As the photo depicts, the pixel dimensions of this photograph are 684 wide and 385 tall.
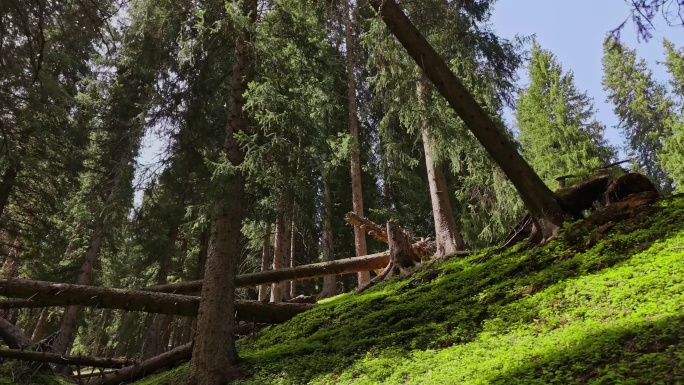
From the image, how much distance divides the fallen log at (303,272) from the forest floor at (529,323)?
129 inches

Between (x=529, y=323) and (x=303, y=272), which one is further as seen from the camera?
(x=303, y=272)

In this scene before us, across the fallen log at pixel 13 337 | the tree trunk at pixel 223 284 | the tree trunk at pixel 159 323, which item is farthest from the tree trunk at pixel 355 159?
the fallen log at pixel 13 337

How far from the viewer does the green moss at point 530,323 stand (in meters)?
3.60

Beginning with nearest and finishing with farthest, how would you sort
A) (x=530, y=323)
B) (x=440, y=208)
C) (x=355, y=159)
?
(x=530, y=323), (x=440, y=208), (x=355, y=159)

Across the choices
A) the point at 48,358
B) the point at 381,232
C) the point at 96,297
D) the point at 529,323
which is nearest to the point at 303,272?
the point at 381,232

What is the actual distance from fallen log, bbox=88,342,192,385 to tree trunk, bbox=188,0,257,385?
3263 millimetres

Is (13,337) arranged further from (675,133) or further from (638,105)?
(638,105)

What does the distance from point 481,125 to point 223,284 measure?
468 cm

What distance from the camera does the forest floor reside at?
360 cm

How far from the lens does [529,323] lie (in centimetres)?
495

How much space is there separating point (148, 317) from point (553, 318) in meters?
19.7

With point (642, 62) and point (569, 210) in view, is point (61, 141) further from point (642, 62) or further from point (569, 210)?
point (642, 62)

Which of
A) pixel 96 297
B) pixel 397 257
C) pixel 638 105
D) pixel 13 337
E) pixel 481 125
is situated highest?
pixel 638 105

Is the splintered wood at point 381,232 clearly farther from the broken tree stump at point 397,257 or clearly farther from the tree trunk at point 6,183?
the tree trunk at point 6,183
